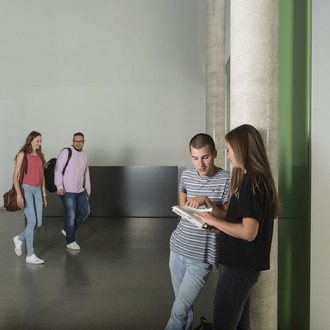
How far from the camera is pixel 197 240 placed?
2822 mm

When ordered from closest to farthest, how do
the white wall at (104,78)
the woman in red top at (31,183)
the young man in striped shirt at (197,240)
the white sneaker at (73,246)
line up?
the young man in striped shirt at (197,240) < the woman in red top at (31,183) < the white sneaker at (73,246) < the white wall at (104,78)

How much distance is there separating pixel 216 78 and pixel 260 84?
5264 mm

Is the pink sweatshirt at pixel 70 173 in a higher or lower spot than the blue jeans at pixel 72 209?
higher

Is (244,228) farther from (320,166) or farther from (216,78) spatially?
(216,78)

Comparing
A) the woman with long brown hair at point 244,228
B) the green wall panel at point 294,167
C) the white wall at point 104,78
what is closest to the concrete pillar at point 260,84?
the green wall panel at point 294,167

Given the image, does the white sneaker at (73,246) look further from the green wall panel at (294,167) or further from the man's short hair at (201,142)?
the man's short hair at (201,142)

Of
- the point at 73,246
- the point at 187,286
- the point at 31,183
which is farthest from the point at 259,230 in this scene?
the point at 73,246

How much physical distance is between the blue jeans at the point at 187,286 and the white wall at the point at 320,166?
909 mm

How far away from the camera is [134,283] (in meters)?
5.18

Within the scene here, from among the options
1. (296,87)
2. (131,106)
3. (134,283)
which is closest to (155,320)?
(134,283)

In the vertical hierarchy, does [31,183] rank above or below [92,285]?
above

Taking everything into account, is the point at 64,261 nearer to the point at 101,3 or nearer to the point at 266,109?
the point at 266,109

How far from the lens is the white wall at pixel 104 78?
12.3 m

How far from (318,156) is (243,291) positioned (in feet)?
4.20
